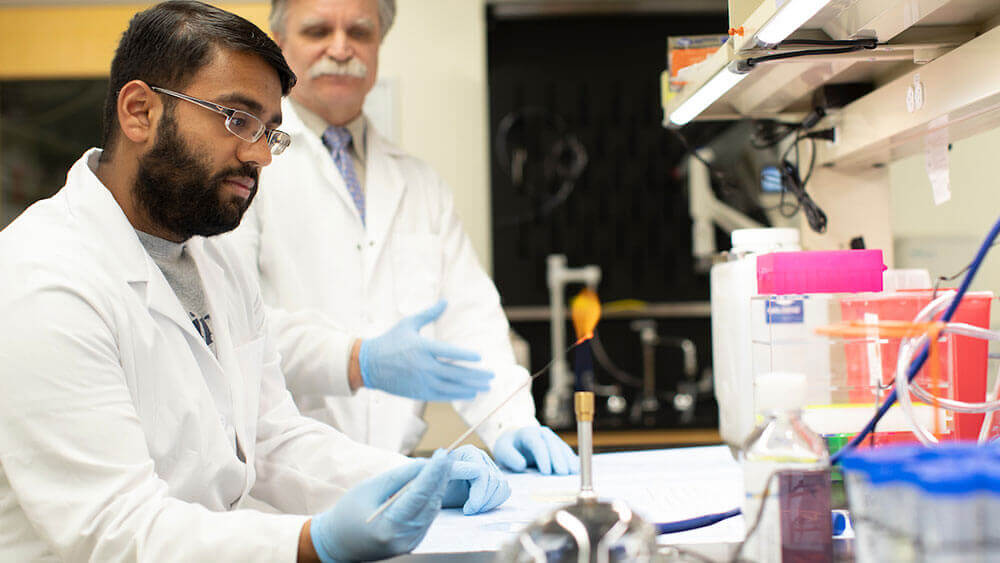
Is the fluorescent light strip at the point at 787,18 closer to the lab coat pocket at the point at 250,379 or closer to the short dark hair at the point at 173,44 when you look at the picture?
the short dark hair at the point at 173,44

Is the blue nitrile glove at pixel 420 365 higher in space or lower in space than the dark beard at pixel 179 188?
lower

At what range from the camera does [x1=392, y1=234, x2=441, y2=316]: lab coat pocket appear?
2258 millimetres

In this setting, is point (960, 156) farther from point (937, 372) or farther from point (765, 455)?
point (765, 455)

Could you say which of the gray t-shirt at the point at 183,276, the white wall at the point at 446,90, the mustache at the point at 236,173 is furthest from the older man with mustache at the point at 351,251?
the white wall at the point at 446,90

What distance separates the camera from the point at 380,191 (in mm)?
2326

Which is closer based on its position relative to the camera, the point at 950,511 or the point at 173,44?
the point at 950,511

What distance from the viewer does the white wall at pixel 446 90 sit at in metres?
4.00

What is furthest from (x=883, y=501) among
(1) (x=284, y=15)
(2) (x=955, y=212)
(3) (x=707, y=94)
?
(2) (x=955, y=212)

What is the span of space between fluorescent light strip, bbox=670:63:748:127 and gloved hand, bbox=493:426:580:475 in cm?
72

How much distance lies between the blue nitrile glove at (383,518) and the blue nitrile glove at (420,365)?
779mm

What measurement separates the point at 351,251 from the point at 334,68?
1.54 feet

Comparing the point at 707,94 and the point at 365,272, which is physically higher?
the point at 707,94

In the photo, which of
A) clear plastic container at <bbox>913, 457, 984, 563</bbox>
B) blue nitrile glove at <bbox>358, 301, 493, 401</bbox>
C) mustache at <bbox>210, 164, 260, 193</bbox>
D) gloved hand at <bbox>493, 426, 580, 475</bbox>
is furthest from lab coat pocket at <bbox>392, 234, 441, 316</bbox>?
clear plastic container at <bbox>913, 457, 984, 563</bbox>

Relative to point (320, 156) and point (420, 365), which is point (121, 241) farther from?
point (320, 156)
